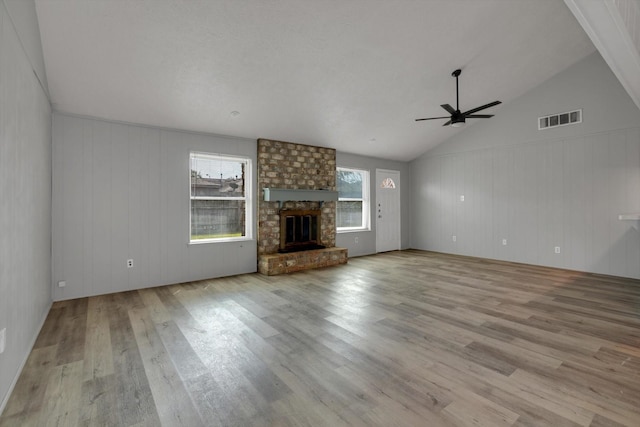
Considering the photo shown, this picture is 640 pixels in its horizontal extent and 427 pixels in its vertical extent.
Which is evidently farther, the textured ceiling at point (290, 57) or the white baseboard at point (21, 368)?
the textured ceiling at point (290, 57)

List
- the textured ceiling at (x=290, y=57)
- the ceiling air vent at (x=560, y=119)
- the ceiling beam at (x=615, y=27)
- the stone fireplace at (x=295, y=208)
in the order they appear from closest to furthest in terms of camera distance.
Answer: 1. the ceiling beam at (x=615, y=27)
2. the textured ceiling at (x=290, y=57)
3. the ceiling air vent at (x=560, y=119)
4. the stone fireplace at (x=295, y=208)

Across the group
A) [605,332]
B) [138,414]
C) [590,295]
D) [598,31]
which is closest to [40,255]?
[138,414]

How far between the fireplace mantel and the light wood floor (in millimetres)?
1849

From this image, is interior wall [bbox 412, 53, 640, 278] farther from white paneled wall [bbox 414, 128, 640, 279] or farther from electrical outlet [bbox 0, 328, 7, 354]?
electrical outlet [bbox 0, 328, 7, 354]

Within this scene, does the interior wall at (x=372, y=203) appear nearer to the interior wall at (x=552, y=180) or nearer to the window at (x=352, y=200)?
the window at (x=352, y=200)

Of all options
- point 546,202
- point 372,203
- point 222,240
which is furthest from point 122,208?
point 546,202

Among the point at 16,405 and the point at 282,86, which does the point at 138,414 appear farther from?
the point at 282,86

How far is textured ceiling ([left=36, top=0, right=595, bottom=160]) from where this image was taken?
9.86 feet

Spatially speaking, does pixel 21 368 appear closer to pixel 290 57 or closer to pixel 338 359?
pixel 338 359

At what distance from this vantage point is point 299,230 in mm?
6125

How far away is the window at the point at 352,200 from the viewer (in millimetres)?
7133

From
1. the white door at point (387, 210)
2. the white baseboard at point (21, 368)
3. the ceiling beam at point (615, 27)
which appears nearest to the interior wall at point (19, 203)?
the white baseboard at point (21, 368)

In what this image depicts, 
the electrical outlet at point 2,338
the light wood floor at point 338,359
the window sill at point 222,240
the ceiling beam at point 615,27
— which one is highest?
the ceiling beam at point 615,27

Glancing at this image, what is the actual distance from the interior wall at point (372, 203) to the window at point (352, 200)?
137 millimetres
